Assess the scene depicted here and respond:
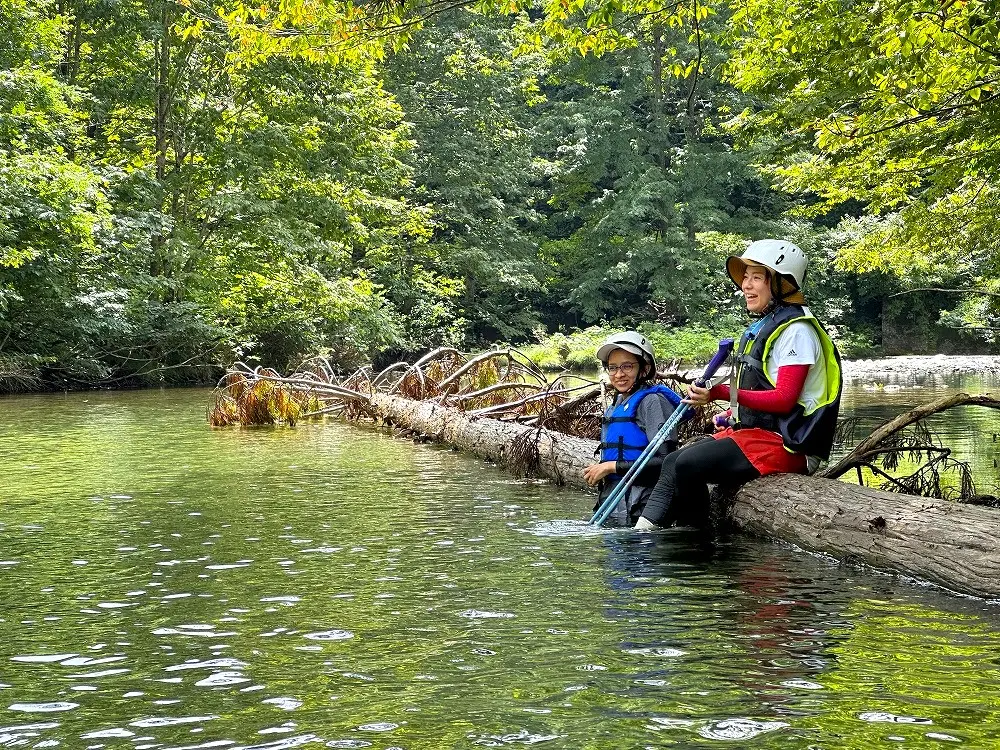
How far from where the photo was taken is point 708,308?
45125mm

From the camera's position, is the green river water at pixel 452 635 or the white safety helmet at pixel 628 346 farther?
the white safety helmet at pixel 628 346

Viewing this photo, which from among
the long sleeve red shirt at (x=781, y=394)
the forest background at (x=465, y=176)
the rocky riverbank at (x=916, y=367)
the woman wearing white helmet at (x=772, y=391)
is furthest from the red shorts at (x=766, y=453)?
the rocky riverbank at (x=916, y=367)

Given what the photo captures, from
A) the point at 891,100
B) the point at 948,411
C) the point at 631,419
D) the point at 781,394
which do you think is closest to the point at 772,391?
the point at 781,394

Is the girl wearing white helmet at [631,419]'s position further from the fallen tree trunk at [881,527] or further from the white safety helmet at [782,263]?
the white safety helmet at [782,263]

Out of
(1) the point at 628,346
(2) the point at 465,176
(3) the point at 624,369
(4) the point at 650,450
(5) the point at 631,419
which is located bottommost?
(4) the point at 650,450

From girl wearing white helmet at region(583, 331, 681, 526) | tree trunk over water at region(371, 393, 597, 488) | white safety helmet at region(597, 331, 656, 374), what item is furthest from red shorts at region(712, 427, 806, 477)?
tree trunk over water at region(371, 393, 597, 488)

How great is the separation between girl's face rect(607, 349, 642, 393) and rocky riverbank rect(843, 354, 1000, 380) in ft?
75.0

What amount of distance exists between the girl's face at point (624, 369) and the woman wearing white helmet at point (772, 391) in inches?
30.5

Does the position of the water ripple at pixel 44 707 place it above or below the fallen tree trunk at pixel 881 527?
below

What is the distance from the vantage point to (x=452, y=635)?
4.96 m

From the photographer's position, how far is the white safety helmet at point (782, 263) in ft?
22.5

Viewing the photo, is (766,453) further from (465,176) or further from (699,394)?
(465,176)

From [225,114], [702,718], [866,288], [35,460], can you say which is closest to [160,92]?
[225,114]

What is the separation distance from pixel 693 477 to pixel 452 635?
2590mm
